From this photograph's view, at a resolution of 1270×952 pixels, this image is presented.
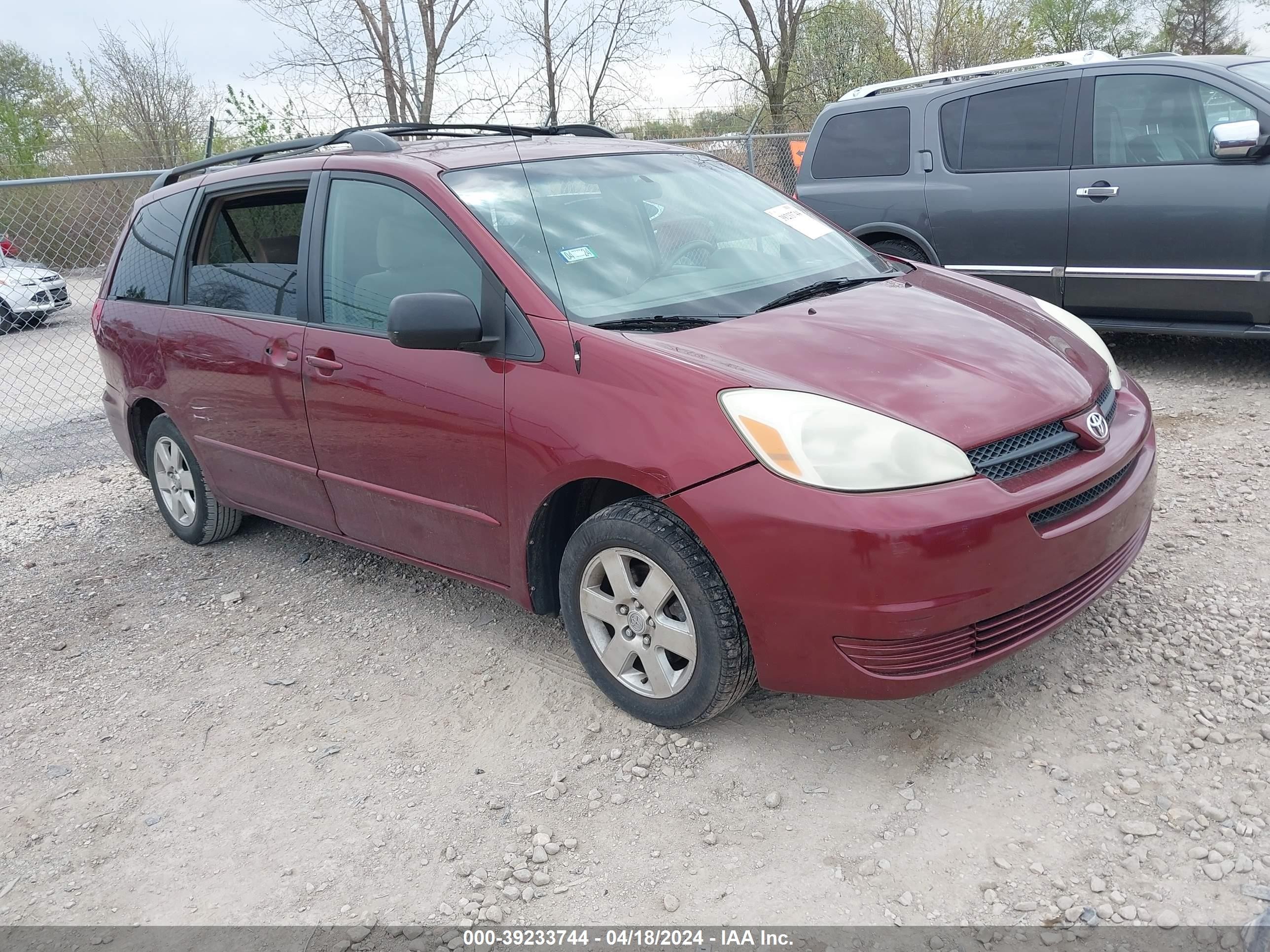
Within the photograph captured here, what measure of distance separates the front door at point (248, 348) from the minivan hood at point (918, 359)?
1.67 metres

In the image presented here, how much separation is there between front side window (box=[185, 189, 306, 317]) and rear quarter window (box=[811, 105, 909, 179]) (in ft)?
A: 15.4

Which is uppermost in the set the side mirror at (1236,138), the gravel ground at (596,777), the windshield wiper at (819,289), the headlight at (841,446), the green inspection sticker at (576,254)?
the side mirror at (1236,138)

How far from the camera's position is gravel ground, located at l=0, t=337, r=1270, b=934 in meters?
2.44

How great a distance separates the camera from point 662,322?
3.13 metres

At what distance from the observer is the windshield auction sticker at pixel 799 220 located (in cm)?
399

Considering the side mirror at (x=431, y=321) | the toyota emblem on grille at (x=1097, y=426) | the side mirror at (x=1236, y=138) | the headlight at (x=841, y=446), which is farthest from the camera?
the side mirror at (x=1236, y=138)

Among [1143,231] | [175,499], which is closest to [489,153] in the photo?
[175,499]

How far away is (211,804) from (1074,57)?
6704 millimetres

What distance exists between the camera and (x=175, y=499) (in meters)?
5.07

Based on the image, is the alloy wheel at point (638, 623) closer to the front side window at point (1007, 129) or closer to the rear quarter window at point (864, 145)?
the front side window at point (1007, 129)

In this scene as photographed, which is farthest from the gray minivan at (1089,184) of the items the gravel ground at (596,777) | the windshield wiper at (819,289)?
the windshield wiper at (819,289)

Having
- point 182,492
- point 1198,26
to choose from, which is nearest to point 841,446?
point 182,492

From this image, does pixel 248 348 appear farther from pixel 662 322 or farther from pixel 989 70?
pixel 989 70

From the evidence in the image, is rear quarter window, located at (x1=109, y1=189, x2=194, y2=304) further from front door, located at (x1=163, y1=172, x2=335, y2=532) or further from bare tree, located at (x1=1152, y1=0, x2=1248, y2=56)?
bare tree, located at (x1=1152, y1=0, x2=1248, y2=56)
